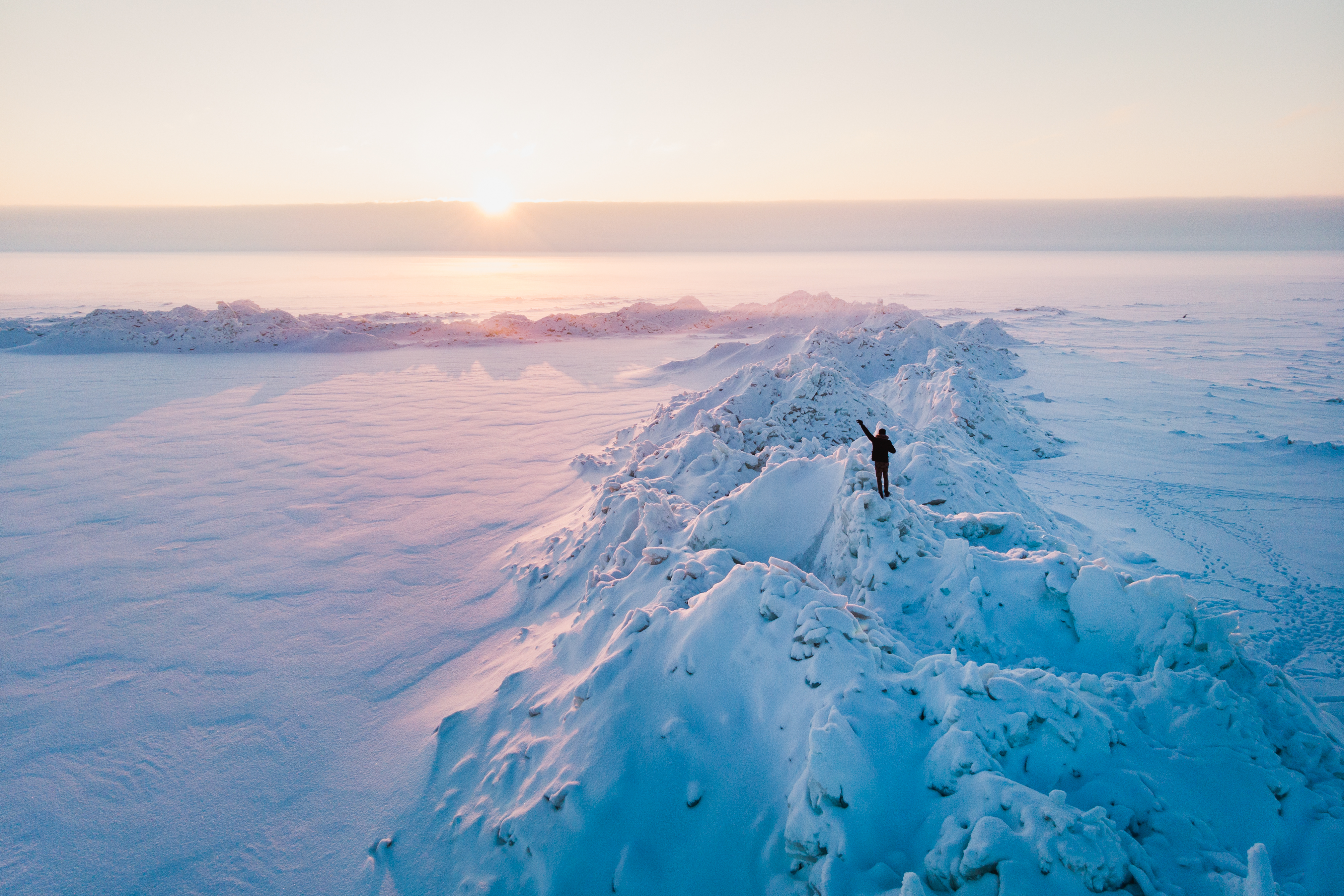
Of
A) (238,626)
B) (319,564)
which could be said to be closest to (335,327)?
(319,564)

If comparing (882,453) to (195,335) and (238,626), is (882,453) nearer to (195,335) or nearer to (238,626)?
(238,626)

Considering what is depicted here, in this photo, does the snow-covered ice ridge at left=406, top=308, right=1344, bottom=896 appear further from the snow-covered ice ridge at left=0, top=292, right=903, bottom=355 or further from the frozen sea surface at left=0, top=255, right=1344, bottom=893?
the snow-covered ice ridge at left=0, top=292, right=903, bottom=355

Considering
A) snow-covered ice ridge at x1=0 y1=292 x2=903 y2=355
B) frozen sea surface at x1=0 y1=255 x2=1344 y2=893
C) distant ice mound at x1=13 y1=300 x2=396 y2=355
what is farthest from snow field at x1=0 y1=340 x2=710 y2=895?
snow-covered ice ridge at x1=0 y1=292 x2=903 y2=355

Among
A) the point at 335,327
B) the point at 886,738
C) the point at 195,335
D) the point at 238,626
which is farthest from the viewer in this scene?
the point at 335,327

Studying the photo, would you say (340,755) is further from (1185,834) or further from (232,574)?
(1185,834)

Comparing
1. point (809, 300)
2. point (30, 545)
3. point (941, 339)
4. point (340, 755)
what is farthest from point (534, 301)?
point (340, 755)

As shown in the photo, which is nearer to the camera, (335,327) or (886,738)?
(886,738)
